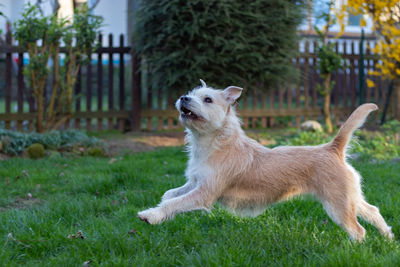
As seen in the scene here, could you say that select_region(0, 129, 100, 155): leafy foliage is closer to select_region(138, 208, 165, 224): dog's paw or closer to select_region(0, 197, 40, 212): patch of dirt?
select_region(0, 197, 40, 212): patch of dirt

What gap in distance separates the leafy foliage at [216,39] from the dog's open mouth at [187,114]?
5184 millimetres

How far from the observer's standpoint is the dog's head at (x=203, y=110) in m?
3.41

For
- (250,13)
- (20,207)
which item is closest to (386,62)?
(250,13)

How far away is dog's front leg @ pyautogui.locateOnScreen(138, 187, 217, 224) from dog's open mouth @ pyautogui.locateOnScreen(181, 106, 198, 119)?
0.56 m

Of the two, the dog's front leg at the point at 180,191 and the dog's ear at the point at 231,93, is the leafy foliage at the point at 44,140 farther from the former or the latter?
the dog's ear at the point at 231,93

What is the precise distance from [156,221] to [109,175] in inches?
101

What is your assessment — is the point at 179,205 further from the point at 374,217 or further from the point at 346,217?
the point at 374,217

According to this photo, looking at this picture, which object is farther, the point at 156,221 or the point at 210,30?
the point at 210,30

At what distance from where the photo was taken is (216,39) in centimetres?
856

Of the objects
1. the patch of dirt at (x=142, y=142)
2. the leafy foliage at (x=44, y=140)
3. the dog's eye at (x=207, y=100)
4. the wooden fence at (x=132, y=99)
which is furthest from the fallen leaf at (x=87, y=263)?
the wooden fence at (x=132, y=99)

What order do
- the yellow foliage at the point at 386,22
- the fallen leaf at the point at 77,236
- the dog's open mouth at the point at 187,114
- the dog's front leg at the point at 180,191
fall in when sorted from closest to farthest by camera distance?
the fallen leaf at the point at 77,236 → the dog's open mouth at the point at 187,114 → the dog's front leg at the point at 180,191 → the yellow foliage at the point at 386,22

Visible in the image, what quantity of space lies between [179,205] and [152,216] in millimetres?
228

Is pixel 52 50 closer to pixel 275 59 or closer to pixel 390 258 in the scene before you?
pixel 275 59

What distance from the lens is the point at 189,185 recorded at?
3.55 meters
